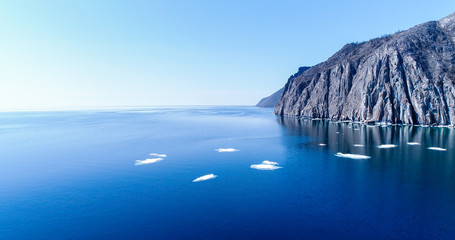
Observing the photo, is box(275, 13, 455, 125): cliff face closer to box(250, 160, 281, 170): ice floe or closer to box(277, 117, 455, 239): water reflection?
box(277, 117, 455, 239): water reflection

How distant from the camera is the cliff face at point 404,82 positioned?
9888 centimetres

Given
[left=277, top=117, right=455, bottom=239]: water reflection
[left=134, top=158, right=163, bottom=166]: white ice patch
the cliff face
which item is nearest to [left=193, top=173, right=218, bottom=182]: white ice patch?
[left=277, top=117, right=455, bottom=239]: water reflection

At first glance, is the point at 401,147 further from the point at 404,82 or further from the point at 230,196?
the point at 404,82

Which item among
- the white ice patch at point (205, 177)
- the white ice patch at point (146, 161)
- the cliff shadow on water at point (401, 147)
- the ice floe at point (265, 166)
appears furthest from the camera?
the white ice patch at point (146, 161)

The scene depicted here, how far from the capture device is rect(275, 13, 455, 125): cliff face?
98.9 m

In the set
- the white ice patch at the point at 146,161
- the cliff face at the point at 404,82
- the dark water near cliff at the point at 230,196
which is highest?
the cliff face at the point at 404,82

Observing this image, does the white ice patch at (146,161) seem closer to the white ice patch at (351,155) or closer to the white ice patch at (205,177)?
the white ice patch at (205,177)

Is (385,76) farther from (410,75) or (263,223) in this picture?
(263,223)

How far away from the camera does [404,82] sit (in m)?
109

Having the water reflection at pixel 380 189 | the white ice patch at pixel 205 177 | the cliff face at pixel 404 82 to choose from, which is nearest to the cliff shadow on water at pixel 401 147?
the water reflection at pixel 380 189

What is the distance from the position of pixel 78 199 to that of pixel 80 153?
31783 millimetres

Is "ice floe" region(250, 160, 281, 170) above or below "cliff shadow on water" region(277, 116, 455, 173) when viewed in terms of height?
below

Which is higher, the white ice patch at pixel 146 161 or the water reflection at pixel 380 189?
the white ice patch at pixel 146 161

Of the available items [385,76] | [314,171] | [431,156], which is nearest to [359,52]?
[385,76]
